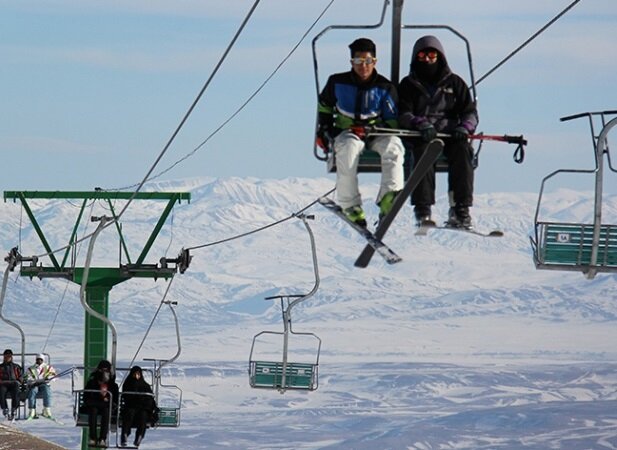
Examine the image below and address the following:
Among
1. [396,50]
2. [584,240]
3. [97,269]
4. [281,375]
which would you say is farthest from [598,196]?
[97,269]

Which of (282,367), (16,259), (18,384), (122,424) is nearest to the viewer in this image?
(122,424)

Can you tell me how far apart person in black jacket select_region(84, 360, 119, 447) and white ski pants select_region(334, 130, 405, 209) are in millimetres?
9424

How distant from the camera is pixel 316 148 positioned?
68.9 ft

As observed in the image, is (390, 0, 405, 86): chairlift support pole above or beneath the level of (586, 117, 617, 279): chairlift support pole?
above

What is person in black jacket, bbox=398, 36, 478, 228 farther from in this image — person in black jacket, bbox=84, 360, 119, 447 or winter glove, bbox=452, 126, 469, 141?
person in black jacket, bbox=84, 360, 119, 447

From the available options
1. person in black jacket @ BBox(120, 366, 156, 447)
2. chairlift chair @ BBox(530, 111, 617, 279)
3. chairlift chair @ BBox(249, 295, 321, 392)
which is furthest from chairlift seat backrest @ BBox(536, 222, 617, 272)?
chairlift chair @ BBox(249, 295, 321, 392)

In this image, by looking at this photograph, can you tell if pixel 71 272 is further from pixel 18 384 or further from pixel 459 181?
pixel 459 181

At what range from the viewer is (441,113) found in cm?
2047

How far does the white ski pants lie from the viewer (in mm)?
20125

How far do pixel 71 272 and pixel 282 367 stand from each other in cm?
1114

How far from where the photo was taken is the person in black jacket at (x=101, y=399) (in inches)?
1141

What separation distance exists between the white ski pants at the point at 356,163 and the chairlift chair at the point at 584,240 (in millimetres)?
1669

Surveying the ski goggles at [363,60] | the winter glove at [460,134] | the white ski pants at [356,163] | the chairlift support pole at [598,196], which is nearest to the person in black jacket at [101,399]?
the white ski pants at [356,163]

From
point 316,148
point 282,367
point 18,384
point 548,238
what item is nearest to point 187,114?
point 316,148
